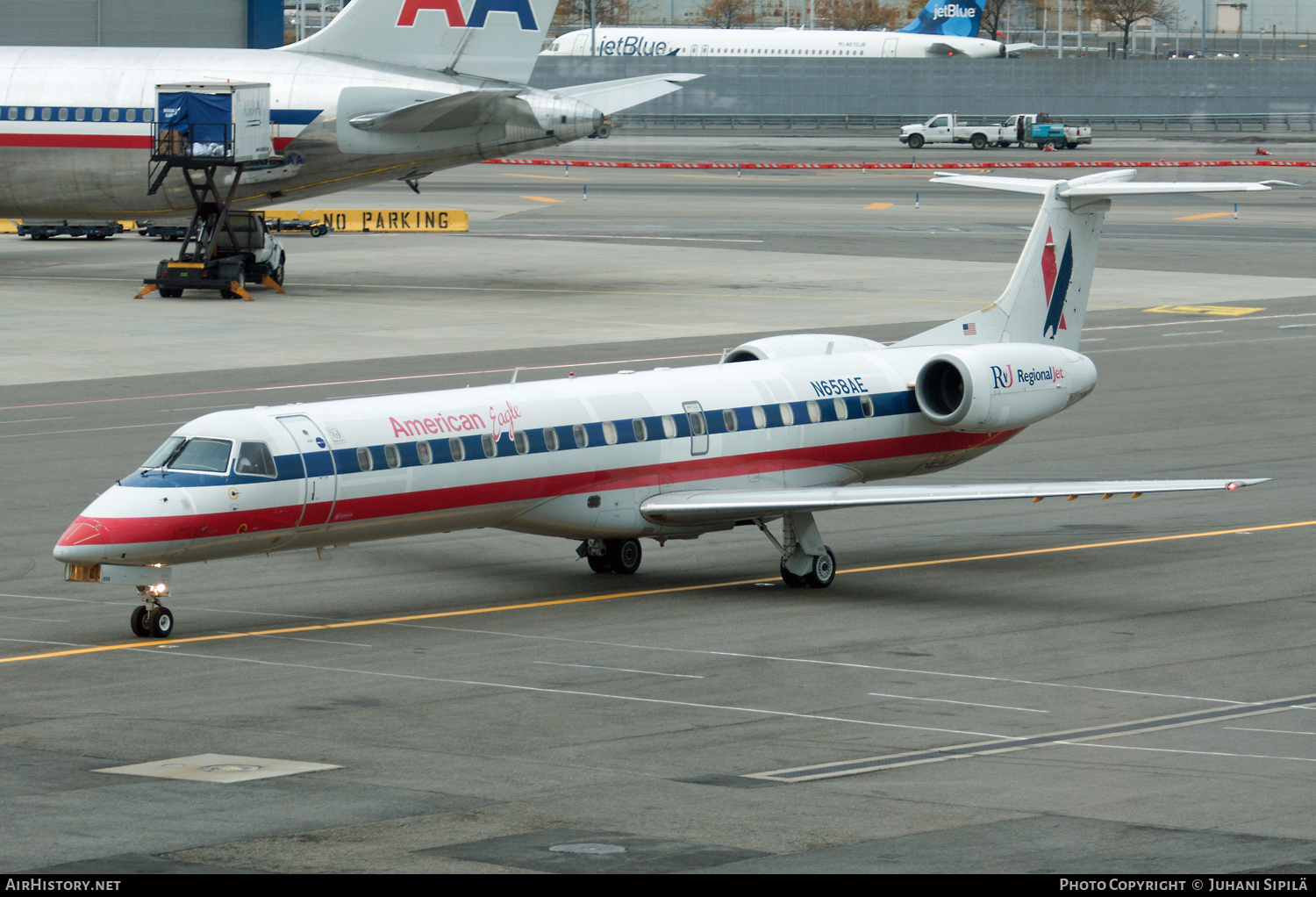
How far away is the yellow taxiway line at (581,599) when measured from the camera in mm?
22953

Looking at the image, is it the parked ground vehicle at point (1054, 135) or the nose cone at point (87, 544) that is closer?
the nose cone at point (87, 544)

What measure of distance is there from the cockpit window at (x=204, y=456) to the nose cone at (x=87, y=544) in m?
1.34

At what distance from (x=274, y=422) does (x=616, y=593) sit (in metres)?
5.67

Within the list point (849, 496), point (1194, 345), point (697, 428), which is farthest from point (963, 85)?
point (849, 496)

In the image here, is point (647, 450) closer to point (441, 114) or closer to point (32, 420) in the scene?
point (32, 420)

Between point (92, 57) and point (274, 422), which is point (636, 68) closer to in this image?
point (92, 57)

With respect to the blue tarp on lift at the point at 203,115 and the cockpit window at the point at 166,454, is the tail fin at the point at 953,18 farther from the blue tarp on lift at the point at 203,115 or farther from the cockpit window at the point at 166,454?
the cockpit window at the point at 166,454

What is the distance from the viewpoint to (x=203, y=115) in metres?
57.6

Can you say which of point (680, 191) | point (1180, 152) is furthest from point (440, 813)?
point (1180, 152)

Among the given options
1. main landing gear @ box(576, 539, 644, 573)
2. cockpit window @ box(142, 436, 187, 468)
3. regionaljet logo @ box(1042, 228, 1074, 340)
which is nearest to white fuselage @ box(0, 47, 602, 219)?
regionaljet logo @ box(1042, 228, 1074, 340)

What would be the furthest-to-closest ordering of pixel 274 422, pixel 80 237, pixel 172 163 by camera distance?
1. pixel 80 237
2. pixel 172 163
3. pixel 274 422

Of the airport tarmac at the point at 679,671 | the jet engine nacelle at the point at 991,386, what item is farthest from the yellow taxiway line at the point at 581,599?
the jet engine nacelle at the point at 991,386

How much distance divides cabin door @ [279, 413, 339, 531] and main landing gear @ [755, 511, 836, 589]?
258 inches
